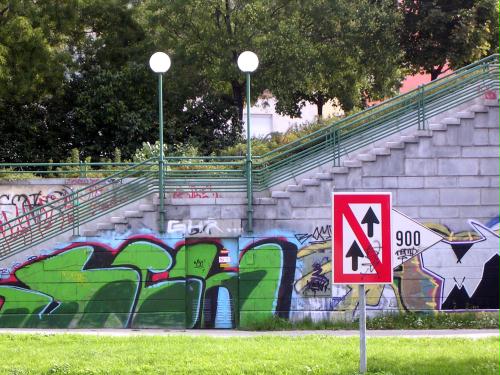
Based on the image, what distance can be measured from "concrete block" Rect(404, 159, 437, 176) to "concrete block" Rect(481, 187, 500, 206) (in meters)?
1.10

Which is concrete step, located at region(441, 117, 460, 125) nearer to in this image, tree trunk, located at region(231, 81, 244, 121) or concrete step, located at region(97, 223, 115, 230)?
concrete step, located at region(97, 223, 115, 230)

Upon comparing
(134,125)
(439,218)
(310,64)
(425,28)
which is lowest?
(439,218)

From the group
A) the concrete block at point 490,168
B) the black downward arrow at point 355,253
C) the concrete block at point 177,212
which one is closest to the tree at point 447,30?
the concrete block at point 490,168

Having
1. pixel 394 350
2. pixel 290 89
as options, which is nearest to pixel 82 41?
pixel 290 89

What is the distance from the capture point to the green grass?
15.4m

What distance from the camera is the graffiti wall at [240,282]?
15.8 metres

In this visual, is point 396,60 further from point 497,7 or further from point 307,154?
point 307,154

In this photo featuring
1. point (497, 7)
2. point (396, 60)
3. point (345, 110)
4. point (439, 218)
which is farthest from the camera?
point (345, 110)

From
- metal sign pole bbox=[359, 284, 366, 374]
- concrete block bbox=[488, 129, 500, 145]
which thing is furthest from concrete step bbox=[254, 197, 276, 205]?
metal sign pole bbox=[359, 284, 366, 374]

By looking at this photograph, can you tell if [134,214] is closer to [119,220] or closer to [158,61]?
[119,220]

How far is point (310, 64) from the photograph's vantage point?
1010 inches

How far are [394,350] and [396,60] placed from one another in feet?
62.2

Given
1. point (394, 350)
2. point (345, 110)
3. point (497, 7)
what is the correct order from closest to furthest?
point (394, 350) < point (497, 7) < point (345, 110)

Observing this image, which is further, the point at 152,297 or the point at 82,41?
the point at 82,41
